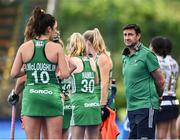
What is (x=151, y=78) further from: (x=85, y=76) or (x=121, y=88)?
(x=121, y=88)

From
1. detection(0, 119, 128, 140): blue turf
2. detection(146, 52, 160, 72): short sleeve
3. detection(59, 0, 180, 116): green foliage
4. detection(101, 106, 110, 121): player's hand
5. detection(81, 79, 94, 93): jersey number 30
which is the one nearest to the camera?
detection(146, 52, 160, 72): short sleeve

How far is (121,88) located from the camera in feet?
128

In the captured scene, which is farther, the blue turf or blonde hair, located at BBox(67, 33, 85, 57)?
the blue turf

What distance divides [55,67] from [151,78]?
2.18m

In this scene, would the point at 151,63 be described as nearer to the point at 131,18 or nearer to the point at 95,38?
the point at 95,38

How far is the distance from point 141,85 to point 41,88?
86.4 inches

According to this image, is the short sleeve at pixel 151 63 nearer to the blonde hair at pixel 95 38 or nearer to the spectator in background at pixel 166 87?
the blonde hair at pixel 95 38

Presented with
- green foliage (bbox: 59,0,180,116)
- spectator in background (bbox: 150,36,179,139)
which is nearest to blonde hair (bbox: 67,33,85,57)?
spectator in background (bbox: 150,36,179,139)

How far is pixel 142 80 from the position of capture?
14.1m

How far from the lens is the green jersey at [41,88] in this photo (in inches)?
485

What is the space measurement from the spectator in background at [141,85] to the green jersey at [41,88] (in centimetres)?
198

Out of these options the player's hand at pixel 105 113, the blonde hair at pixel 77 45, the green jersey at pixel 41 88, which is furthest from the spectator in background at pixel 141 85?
the green jersey at pixel 41 88

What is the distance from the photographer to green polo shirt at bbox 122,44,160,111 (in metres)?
14.0

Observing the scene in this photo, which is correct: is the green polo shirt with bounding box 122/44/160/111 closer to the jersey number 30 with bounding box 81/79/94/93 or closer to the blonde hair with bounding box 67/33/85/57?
the jersey number 30 with bounding box 81/79/94/93
